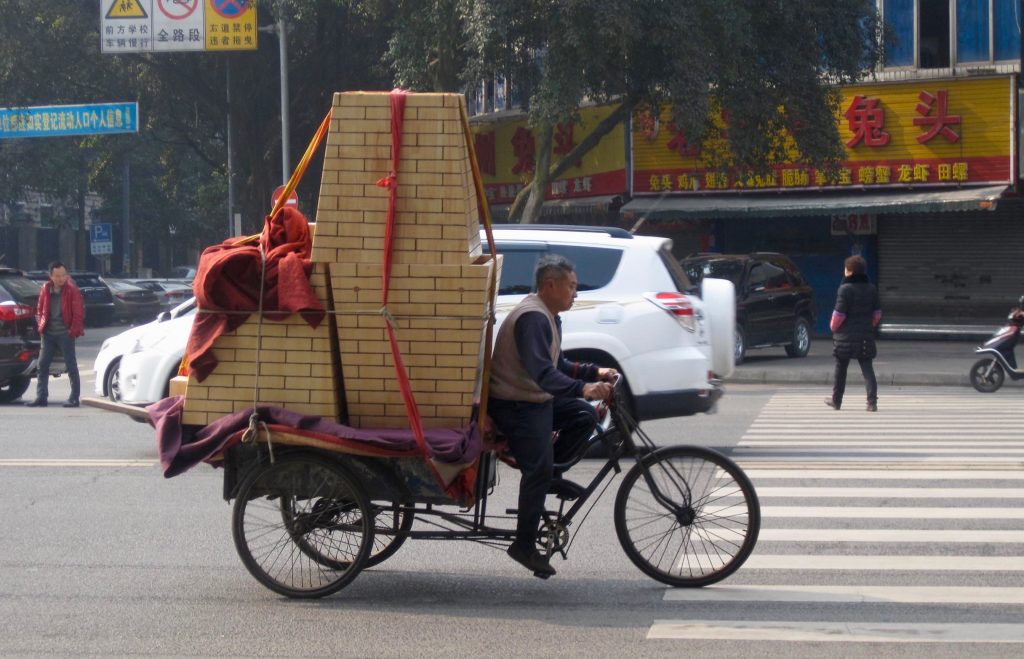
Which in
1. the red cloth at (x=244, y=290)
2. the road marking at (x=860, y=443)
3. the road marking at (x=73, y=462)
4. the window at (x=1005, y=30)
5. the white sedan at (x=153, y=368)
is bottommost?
the road marking at (x=860, y=443)

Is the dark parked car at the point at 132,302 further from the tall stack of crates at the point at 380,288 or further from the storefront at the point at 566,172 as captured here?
the tall stack of crates at the point at 380,288

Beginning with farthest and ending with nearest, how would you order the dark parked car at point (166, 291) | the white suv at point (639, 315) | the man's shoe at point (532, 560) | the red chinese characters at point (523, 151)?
1. the dark parked car at point (166, 291)
2. the red chinese characters at point (523, 151)
3. the white suv at point (639, 315)
4. the man's shoe at point (532, 560)

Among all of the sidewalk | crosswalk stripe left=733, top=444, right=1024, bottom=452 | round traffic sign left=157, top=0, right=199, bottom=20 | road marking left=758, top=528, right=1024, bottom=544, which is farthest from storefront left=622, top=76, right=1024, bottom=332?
road marking left=758, top=528, right=1024, bottom=544

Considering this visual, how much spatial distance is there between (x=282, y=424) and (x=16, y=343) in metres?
10.8

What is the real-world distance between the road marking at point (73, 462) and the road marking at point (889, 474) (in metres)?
4.75

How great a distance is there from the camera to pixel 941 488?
8781mm

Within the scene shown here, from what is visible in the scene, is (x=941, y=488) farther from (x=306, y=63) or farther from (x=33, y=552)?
(x=306, y=63)

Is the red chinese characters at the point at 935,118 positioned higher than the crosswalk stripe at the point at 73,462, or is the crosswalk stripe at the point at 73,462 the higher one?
the red chinese characters at the point at 935,118

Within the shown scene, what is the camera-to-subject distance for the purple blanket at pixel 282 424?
19.2 ft

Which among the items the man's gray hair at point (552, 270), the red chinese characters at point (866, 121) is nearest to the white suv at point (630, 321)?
the man's gray hair at point (552, 270)

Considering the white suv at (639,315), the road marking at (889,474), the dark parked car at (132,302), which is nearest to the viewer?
the road marking at (889,474)

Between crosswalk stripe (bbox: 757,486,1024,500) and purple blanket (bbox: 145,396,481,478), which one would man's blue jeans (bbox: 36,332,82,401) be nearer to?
crosswalk stripe (bbox: 757,486,1024,500)

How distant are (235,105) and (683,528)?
26.2m

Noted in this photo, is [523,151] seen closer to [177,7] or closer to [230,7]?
[230,7]
